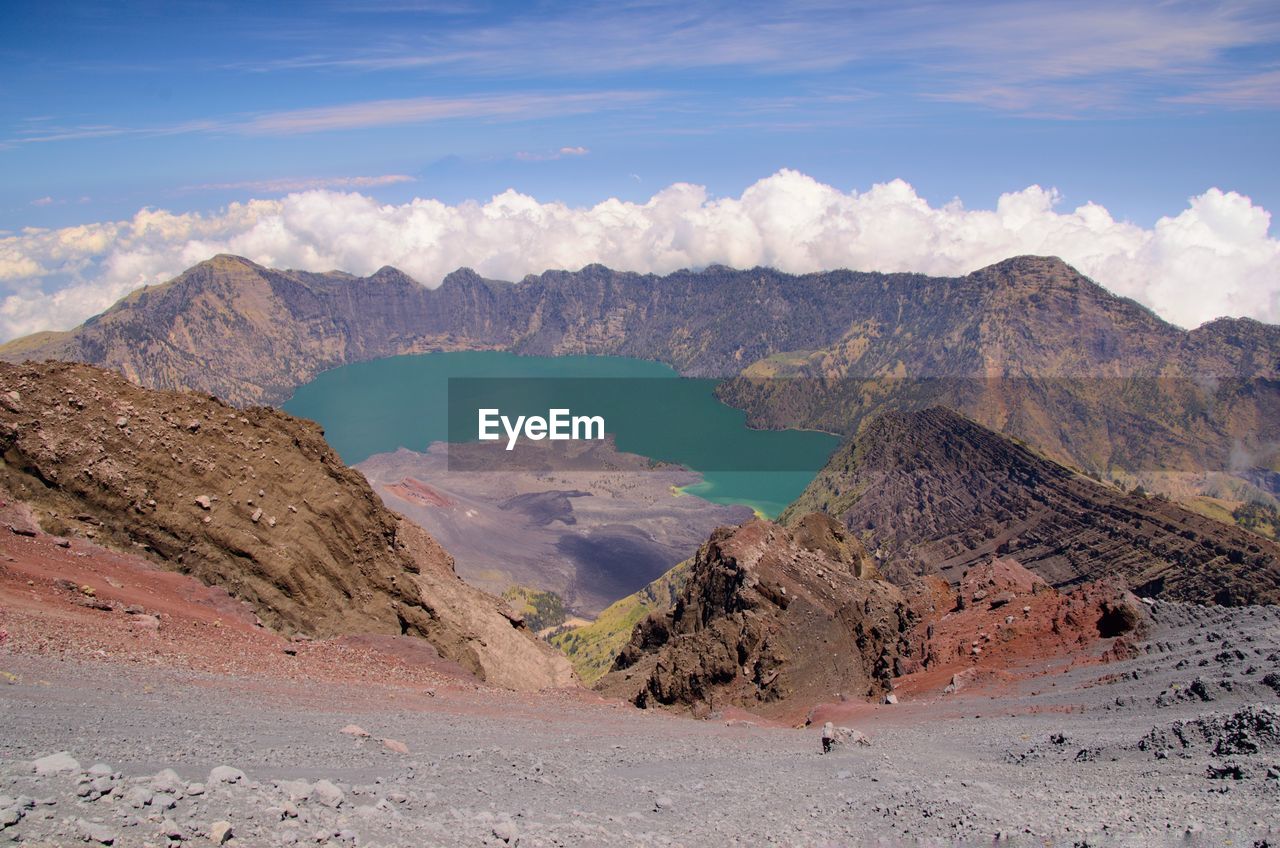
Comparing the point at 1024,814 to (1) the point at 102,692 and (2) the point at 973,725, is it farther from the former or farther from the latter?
(1) the point at 102,692

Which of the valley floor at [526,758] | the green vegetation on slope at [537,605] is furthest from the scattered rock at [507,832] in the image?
the green vegetation on slope at [537,605]

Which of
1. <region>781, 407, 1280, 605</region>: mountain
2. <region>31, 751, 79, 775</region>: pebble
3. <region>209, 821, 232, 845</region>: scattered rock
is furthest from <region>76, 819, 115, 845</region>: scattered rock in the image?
<region>781, 407, 1280, 605</region>: mountain

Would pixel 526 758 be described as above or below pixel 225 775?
below

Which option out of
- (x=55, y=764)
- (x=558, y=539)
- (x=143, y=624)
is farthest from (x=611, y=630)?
(x=55, y=764)

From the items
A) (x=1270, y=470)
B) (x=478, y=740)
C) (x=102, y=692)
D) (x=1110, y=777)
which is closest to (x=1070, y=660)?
(x=1110, y=777)

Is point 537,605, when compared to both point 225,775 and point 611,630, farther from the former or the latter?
point 225,775
